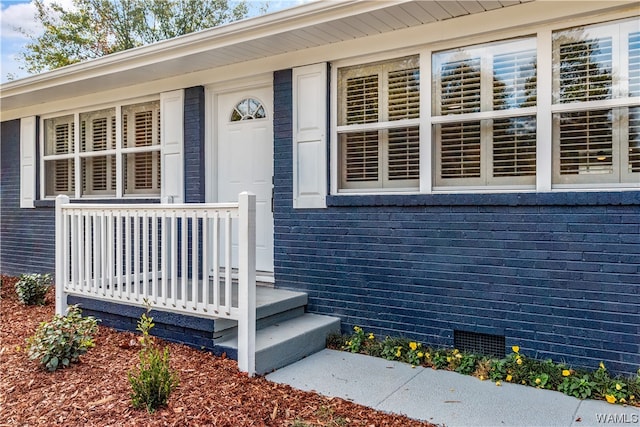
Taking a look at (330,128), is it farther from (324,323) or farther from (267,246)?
(324,323)

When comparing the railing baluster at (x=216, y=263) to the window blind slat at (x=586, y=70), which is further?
the railing baluster at (x=216, y=263)

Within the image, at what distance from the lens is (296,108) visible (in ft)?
14.6

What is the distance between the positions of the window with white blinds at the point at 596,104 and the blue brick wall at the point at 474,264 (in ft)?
0.78

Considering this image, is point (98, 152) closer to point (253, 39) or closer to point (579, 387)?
point (253, 39)

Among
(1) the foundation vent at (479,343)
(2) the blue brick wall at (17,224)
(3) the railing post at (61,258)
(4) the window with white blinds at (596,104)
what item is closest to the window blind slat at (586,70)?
(4) the window with white blinds at (596,104)

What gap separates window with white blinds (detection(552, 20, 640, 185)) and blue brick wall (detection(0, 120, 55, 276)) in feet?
21.0

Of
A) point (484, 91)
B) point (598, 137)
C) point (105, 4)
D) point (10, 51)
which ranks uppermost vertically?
point (105, 4)

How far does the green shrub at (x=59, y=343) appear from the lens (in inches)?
131

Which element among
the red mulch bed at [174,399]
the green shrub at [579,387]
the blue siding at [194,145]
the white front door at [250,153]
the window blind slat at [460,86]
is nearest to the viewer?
the red mulch bed at [174,399]

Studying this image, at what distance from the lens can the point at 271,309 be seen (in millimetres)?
3912

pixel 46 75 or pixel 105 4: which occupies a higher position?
pixel 105 4

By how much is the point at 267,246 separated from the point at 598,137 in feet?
10.2

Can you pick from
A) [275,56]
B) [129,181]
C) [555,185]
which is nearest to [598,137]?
[555,185]

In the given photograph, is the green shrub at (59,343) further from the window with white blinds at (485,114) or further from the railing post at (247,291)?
the window with white blinds at (485,114)
